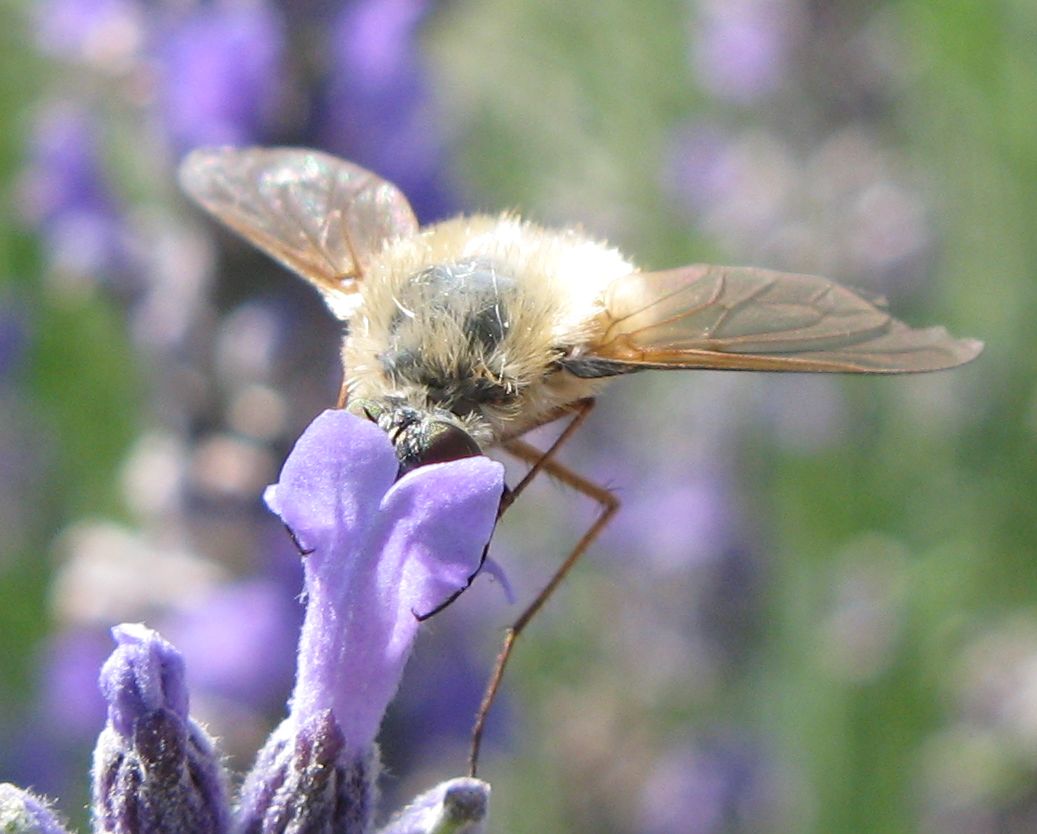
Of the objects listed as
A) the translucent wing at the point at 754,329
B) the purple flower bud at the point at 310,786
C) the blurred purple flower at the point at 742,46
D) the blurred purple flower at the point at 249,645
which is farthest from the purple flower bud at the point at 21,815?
the blurred purple flower at the point at 742,46

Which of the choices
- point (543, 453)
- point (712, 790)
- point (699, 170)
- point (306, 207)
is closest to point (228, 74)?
point (306, 207)

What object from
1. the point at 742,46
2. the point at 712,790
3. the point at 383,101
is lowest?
the point at 712,790

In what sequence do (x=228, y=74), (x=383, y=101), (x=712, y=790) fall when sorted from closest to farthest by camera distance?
(x=228, y=74)
(x=383, y=101)
(x=712, y=790)

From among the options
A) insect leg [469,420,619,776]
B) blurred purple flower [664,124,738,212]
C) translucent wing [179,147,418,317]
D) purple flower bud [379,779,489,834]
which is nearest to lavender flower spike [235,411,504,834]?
purple flower bud [379,779,489,834]

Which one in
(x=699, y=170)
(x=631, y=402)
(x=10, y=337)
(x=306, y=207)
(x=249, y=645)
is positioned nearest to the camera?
(x=306, y=207)

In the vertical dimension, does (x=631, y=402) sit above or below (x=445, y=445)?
above

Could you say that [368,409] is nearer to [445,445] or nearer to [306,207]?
[445,445]
